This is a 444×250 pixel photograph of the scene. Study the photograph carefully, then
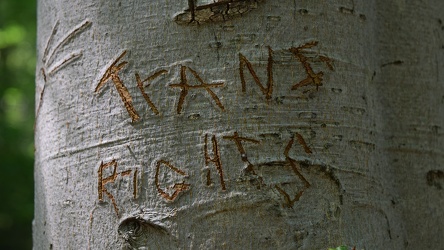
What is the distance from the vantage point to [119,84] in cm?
Answer: 138

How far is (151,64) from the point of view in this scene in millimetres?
1366

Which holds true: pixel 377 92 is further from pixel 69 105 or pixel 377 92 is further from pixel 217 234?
pixel 69 105

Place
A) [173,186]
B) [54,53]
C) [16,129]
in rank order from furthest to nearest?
[16,129] → [54,53] → [173,186]

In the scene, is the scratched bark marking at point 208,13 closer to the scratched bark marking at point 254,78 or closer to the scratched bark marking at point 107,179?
the scratched bark marking at point 254,78

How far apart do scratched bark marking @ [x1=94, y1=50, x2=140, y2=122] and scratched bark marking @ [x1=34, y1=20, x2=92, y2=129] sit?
0.10 meters

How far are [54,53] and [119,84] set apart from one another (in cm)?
26

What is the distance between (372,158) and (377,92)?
0.20 metres

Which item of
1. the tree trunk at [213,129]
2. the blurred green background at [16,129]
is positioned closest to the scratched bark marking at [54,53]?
the tree trunk at [213,129]

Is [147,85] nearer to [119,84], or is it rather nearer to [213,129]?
[119,84]

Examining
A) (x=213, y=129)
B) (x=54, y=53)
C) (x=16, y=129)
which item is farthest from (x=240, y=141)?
(x=16, y=129)

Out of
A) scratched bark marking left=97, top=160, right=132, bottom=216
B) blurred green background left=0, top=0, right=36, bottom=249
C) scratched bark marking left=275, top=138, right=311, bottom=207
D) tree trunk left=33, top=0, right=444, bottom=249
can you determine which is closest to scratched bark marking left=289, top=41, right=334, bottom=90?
tree trunk left=33, top=0, right=444, bottom=249

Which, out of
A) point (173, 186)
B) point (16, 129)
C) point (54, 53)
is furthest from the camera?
point (16, 129)

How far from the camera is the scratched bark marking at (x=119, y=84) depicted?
1364mm

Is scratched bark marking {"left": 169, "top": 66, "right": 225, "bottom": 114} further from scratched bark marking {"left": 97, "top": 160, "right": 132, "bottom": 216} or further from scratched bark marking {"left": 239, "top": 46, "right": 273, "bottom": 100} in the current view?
scratched bark marking {"left": 97, "top": 160, "right": 132, "bottom": 216}
